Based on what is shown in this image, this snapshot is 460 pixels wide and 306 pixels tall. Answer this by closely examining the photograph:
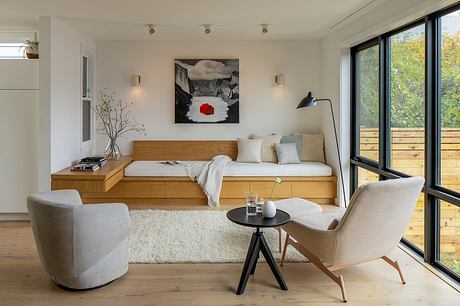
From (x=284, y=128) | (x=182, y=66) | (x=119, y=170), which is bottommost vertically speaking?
(x=119, y=170)

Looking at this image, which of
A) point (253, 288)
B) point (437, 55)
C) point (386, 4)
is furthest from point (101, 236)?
point (386, 4)

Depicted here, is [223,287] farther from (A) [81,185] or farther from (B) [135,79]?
(B) [135,79]

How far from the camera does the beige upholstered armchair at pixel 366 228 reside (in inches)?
105

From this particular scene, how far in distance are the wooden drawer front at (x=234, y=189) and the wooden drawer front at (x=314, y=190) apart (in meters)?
0.70

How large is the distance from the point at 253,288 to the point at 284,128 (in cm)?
378

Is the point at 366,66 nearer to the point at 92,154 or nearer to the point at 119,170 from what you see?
the point at 119,170

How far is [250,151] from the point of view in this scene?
5926 mm

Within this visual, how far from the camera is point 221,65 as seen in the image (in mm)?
6191

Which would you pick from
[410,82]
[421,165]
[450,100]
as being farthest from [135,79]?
[450,100]

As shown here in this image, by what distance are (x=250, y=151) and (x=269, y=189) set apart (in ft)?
2.42

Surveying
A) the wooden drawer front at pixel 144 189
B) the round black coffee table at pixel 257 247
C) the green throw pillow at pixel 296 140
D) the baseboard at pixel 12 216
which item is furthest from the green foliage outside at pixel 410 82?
the baseboard at pixel 12 216

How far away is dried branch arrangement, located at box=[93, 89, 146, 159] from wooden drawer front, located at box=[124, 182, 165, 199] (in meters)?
0.97

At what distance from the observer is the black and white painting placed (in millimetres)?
6180

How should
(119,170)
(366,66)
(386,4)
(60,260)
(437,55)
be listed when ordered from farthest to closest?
(119,170), (366,66), (386,4), (437,55), (60,260)
